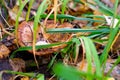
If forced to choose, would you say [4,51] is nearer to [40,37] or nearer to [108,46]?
[40,37]

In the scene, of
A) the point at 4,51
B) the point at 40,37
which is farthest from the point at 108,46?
the point at 4,51

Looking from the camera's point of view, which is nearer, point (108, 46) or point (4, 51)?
point (108, 46)

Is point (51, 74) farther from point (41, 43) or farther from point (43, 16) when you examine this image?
point (43, 16)

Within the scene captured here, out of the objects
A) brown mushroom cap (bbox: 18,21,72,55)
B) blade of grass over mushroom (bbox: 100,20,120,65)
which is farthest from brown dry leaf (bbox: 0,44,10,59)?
blade of grass over mushroom (bbox: 100,20,120,65)

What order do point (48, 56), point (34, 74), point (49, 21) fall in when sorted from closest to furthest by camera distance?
point (34, 74) < point (48, 56) < point (49, 21)

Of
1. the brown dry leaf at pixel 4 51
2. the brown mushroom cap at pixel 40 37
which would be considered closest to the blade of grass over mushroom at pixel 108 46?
the brown mushroom cap at pixel 40 37

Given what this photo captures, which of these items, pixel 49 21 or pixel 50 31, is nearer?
pixel 50 31

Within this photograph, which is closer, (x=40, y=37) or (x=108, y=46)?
(x=108, y=46)

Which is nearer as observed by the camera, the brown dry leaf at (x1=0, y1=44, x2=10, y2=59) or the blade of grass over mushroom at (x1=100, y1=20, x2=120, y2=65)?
the blade of grass over mushroom at (x1=100, y1=20, x2=120, y2=65)

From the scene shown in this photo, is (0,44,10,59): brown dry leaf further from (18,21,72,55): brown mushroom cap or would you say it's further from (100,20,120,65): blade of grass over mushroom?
(100,20,120,65): blade of grass over mushroom

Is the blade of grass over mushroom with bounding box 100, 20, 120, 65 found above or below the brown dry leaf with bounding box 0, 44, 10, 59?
above

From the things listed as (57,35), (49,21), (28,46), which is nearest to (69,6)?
(49,21)
